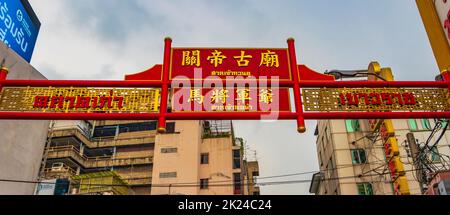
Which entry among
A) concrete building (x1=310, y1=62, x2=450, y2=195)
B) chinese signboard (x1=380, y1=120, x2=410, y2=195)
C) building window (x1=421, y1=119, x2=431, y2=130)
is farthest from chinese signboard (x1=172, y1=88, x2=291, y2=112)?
building window (x1=421, y1=119, x2=431, y2=130)

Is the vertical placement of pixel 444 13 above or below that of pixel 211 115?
above

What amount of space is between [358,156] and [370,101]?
60.4 ft

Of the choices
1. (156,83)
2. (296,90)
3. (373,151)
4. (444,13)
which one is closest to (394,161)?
(373,151)

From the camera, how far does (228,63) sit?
6664 mm

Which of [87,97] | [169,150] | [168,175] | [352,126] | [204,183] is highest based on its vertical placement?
[169,150]

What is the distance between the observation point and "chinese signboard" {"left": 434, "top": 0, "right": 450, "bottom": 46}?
21.9 ft

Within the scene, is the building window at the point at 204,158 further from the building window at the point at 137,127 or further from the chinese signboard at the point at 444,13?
the chinese signboard at the point at 444,13

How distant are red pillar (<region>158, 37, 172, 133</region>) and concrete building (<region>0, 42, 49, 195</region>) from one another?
3.72m

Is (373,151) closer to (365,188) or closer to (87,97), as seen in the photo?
(365,188)

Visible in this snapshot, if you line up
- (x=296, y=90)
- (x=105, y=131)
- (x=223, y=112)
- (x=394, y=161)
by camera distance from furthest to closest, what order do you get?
(x=105, y=131) < (x=394, y=161) < (x=296, y=90) < (x=223, y=112)

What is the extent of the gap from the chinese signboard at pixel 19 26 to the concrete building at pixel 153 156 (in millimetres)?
17592

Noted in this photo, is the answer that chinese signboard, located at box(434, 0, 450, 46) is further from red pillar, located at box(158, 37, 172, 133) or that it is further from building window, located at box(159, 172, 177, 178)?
building window, located at box(159, 172, 177, 178)

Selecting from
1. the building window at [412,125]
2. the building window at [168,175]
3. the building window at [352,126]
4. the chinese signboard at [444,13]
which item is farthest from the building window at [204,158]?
the chinese signboard at [444,13]
